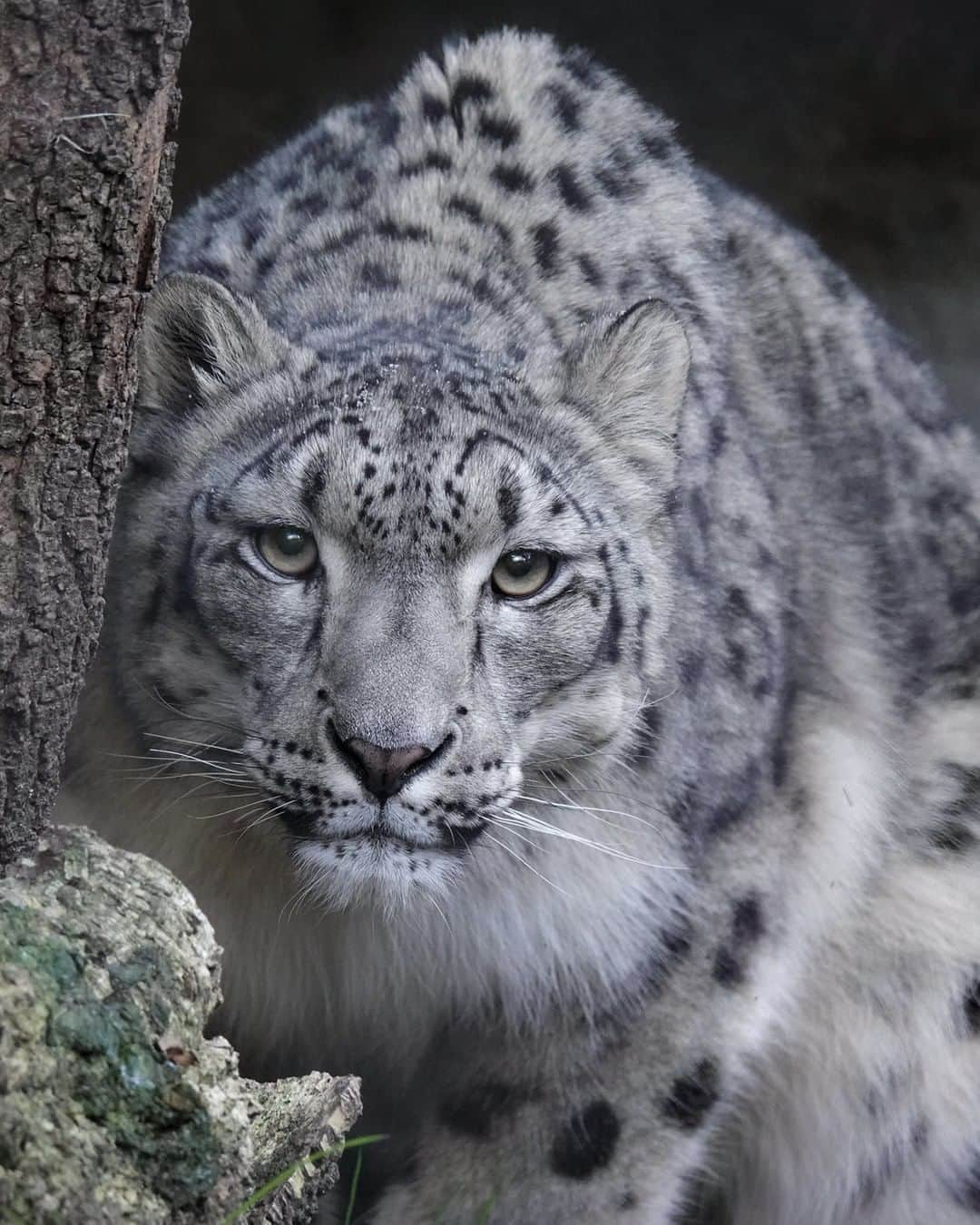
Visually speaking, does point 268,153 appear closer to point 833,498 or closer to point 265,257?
point 265,257

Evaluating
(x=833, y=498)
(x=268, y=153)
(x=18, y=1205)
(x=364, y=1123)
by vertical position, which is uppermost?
(x=268, y=153)

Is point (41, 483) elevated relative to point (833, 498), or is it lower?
lower

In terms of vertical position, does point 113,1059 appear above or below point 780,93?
below

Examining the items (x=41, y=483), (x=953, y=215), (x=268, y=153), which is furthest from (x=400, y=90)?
(x=953, y=215)

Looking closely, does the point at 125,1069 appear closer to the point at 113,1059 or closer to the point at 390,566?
the point at 113,1059

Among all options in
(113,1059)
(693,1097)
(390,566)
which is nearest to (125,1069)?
(113,1059)

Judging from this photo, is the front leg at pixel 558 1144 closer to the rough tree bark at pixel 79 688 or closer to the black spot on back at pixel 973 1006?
the black spot on back at pixel 973 1006

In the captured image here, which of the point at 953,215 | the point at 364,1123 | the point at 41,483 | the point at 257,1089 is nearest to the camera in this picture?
the point at 41,483

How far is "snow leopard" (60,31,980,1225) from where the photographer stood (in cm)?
340

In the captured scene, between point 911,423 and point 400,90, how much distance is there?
1881 millimetres

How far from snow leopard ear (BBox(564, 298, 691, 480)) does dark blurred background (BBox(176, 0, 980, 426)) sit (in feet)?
17.6

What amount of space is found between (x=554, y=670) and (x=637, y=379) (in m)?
0.76

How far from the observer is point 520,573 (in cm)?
349

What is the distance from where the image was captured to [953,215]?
8969 millimetres
